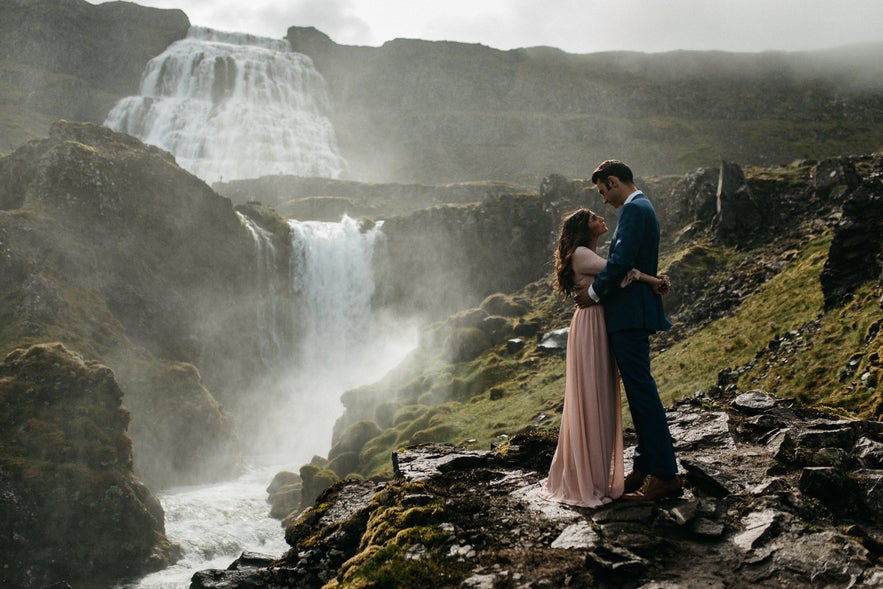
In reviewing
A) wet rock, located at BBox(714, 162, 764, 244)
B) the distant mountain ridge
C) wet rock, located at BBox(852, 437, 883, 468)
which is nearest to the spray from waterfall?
wet rock, located at BBox(714, 162, 764, 244)

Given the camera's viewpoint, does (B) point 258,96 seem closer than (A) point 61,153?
No

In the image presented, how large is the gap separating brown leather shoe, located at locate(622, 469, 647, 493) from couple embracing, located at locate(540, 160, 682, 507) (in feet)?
0.04

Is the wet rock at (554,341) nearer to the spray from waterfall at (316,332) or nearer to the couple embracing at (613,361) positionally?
the spray from waterfall at (316,332)

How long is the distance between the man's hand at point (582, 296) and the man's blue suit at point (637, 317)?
25 centimetres

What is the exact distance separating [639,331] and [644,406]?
3.27 ft

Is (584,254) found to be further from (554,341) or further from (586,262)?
(554,341)

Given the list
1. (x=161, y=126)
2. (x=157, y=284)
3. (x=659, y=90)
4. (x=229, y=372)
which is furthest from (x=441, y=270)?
(x=659, y=90)

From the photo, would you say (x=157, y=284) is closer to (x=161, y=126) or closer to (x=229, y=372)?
(x=229, y=372)

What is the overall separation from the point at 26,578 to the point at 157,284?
33666 mm

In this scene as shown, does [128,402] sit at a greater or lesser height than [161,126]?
lesser

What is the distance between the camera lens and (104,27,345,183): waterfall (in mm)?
144500

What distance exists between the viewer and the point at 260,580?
10312 mm

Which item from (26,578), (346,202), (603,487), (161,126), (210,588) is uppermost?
(161,126)

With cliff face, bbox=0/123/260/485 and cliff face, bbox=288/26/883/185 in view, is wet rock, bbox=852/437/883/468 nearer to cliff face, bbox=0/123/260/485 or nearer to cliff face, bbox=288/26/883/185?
cliff face, bbox=0/123/260/485
